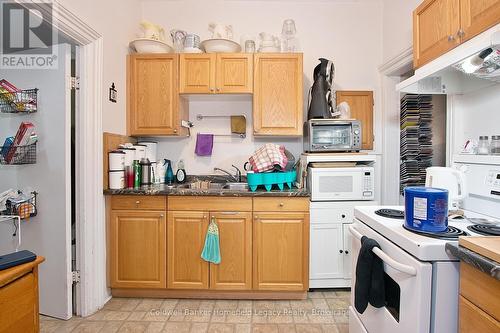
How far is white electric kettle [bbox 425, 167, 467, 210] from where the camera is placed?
137 centimetres

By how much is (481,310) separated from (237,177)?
2151mm

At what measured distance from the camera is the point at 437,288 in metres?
0.92

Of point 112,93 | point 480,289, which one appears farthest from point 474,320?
point 112,93

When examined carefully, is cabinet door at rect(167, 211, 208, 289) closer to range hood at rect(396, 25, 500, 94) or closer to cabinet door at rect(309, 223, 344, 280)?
cabinet door at rect(309, 223, 344, 280)

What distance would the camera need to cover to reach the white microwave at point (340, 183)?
225 cm

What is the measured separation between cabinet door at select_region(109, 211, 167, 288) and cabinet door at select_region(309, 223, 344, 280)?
48.2 inches

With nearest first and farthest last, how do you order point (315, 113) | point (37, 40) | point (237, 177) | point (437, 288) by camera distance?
point (437, 288)
point (37, 40)
point (315, 113)
point (237, 177)

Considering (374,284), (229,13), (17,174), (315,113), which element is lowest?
(374,284)

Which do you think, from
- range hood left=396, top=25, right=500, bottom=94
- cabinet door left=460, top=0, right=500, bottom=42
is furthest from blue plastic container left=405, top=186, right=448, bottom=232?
cabinet door left=460, top=0, right=500, bottom=42

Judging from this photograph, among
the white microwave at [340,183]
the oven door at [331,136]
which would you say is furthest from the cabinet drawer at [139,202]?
the oven door at [331,136]

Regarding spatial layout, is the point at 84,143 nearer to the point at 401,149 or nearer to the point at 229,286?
the point at 229,286

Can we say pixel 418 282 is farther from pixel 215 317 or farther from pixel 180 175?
pixel 180 175

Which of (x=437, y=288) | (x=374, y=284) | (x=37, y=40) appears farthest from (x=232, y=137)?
(x=437, y=288)

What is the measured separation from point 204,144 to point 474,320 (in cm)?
236
